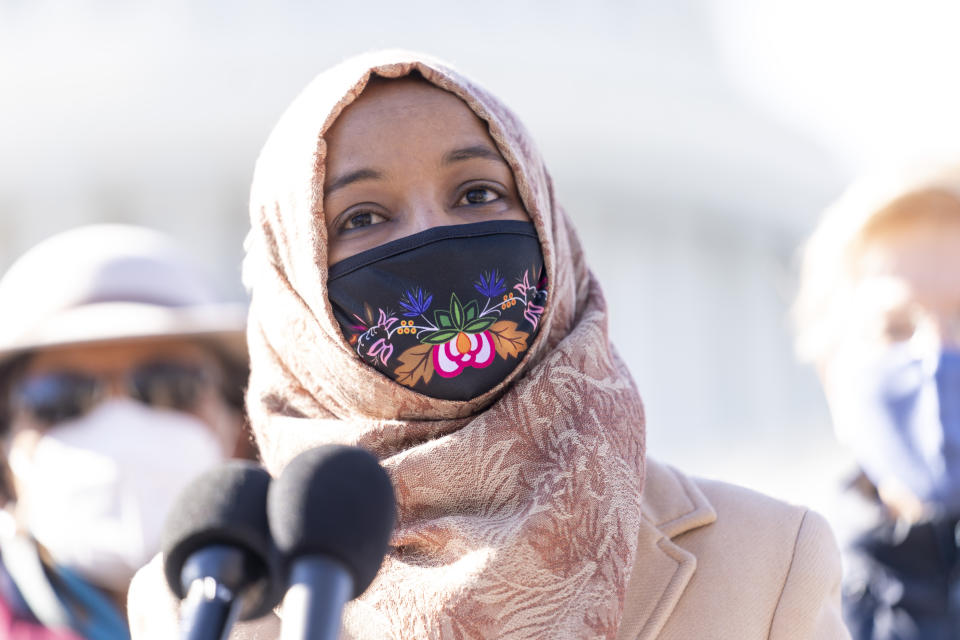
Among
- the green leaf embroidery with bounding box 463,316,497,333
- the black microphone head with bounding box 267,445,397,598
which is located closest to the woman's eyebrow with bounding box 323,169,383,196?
the green leaf embroidery with bounding box 463,316,497,333

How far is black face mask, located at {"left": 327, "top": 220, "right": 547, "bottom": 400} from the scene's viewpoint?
270 cm

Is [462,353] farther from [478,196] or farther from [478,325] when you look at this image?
[478,196]

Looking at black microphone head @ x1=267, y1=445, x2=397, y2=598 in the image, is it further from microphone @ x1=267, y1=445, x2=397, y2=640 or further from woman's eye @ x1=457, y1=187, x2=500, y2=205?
woman's eye @ x1=457, y1=187, x2=500, y2=205

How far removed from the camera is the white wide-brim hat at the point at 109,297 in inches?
185

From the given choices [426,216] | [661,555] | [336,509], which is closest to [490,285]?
[426,216]

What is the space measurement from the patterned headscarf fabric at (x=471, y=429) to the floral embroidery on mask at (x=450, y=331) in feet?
0.14

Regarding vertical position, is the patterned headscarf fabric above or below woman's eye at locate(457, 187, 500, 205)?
below

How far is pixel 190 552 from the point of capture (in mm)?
1673

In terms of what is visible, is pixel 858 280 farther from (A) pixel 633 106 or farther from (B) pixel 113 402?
(A) pixel 633 106

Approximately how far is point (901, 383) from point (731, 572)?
6.74 feet

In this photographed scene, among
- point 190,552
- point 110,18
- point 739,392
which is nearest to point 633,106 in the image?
point 739,392

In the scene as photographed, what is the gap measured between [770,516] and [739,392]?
32.3 m

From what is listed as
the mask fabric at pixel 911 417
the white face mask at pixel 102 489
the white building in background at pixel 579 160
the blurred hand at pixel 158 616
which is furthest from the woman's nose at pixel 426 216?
the white building in background at pixel 579 160

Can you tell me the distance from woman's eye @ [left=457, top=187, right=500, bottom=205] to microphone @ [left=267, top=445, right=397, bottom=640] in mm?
1205
